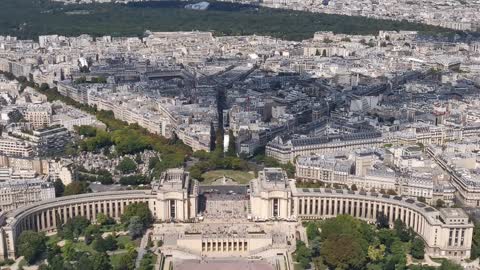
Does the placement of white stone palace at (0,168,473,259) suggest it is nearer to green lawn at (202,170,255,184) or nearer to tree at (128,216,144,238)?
tree at (128,216,144,238)

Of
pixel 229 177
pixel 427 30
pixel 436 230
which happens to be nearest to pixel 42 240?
pixel 229 177

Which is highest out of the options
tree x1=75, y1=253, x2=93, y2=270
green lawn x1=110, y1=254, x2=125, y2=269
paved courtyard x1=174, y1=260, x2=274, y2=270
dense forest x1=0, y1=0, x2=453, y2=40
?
dense forest x1=0, y1=0, x2=453, y2=40

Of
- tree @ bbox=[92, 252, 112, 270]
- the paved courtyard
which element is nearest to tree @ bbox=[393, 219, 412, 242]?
the paved courtyard

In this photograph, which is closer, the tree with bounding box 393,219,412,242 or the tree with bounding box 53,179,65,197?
the tree with bounding box 393,219,412,242

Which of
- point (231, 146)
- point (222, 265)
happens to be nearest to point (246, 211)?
point (222, 265)

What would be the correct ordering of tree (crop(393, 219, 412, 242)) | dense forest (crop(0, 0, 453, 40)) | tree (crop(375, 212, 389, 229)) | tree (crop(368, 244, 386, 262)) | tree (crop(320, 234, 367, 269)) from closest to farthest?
tree (crop(320, 234, 367, 269)), tree (crop(368, 244, 386, 262)), tree (crop(393, 219, 412, 242)), tree (crop(375, 212, 389, 229)), dense forest (crop(0, 0, 453, 40))

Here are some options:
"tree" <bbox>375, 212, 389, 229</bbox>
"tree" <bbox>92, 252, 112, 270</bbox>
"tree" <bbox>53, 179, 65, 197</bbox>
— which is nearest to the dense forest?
"tree" <bbox>53, 179, 65, 197</bbox>

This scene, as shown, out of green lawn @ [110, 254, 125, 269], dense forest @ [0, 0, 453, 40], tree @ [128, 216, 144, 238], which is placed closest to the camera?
green lawn @ [110, 254, 125, 269]

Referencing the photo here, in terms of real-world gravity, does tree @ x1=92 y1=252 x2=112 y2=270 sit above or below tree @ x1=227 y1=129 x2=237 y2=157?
below
